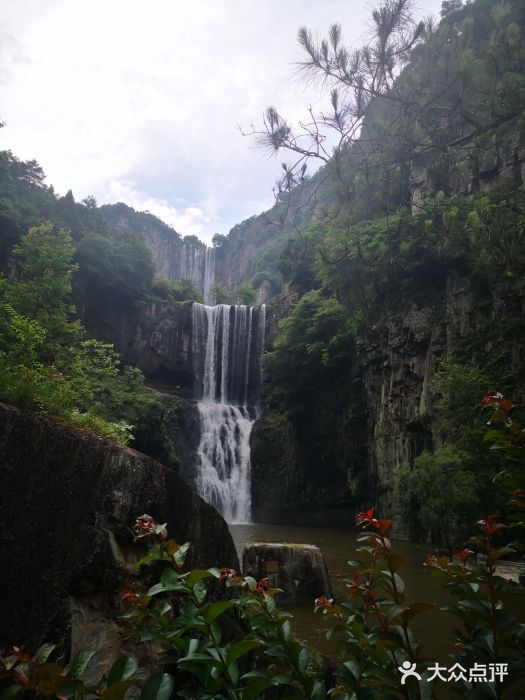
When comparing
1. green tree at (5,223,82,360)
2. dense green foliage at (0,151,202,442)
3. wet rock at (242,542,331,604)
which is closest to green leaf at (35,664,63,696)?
wet rock at (242,542,331,604)

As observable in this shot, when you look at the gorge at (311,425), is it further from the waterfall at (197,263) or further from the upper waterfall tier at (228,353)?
the waterfall at (197,263)

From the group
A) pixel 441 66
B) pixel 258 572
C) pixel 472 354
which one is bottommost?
pixel 258 572

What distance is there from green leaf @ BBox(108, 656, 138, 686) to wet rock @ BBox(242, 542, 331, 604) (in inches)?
197

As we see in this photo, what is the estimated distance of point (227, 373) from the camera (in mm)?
26297

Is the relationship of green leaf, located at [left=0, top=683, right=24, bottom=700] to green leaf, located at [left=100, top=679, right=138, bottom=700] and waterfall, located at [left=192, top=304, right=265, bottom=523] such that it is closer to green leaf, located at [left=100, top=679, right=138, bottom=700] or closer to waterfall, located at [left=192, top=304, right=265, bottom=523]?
green leaf, located at [left=100, top=679, right=138, bottom=700]

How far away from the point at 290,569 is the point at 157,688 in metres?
5.30

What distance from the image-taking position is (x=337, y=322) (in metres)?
20.6

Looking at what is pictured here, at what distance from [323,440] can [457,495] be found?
1176 cm

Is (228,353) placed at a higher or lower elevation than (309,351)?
higher

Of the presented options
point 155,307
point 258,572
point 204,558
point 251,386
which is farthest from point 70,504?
point 155,307

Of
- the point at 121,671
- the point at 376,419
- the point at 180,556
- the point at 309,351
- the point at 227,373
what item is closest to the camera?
the point at 121,671

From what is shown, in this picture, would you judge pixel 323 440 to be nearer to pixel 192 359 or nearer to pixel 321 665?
pixel 192 359

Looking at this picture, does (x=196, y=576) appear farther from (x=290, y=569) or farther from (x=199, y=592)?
(x=290, y=569)

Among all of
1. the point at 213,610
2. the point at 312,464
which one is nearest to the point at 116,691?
the point at 213,610
